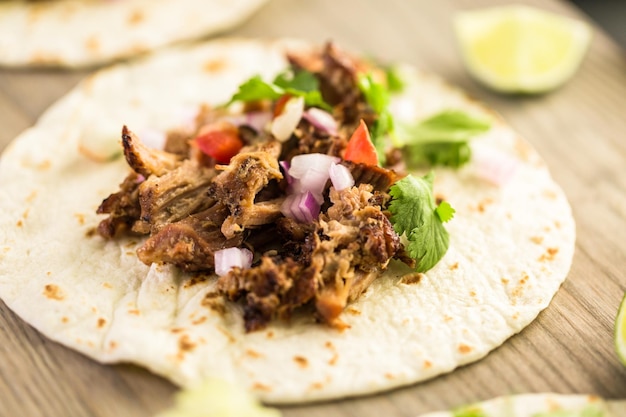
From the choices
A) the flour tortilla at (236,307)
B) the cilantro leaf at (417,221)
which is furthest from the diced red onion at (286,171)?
the flour tortilla at (236,307)

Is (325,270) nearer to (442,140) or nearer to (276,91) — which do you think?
(276,91)

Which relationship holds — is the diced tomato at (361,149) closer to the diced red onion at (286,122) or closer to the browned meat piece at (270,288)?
the diced red onion at (286,122)

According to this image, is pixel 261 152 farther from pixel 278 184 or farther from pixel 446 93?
pixel 446 93

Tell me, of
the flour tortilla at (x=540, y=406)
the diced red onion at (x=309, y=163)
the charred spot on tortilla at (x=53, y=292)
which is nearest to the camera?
the flour tortilla at (x=540, y=406)

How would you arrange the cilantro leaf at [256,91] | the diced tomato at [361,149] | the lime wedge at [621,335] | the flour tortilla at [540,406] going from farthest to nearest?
the cilantro leaf at [256,91]
the diced tomato at [361,149]
the lime wedge at [621,335]
the flour tortilla at [540,406]

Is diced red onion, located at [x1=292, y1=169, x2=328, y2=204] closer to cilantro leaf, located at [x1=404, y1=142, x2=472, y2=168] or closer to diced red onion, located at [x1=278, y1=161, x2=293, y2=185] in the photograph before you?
diced red onion, located at [x1=278, y1=161, x2=293, y2=185]

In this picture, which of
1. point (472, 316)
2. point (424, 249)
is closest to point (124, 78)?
point (424, 249)

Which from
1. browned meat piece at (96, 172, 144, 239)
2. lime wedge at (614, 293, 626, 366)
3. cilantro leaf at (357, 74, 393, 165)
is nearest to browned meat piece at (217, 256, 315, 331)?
browned meat piece at (96, 172, 144, 239)

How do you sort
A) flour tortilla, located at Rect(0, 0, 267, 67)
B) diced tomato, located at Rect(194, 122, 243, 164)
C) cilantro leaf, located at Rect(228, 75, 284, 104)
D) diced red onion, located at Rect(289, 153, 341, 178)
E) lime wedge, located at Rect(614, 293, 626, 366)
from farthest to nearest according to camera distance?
flour tortilla, located at Rect(0, 0, 267, 67)
cilantro leaf, located at Rect(228, 75, 284, 104)
diced tomato, located at Rect(194, 122, 243, 164)
diced red onion, located at Rect(289, 153, 341, 178)
lime wedge, located at Rect(614, 293, 626, 366)
